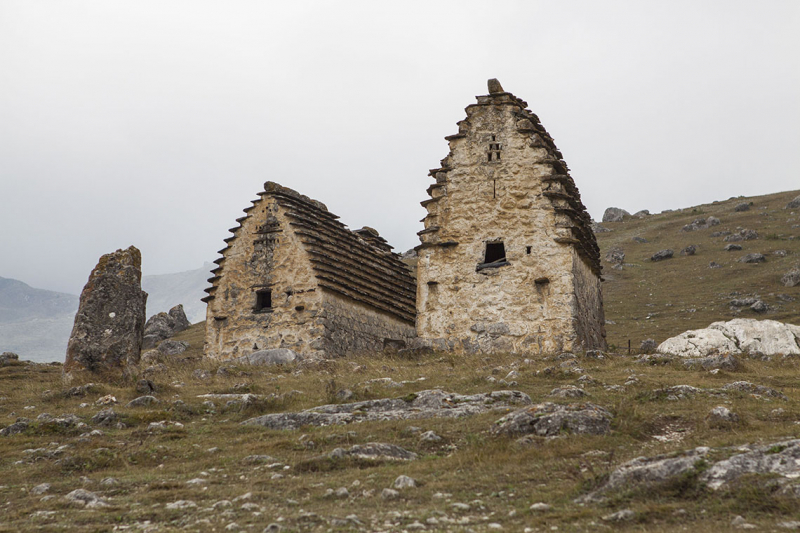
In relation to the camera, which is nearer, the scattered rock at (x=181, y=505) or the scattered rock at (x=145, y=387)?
the scattered rock at (x=181, y=505)

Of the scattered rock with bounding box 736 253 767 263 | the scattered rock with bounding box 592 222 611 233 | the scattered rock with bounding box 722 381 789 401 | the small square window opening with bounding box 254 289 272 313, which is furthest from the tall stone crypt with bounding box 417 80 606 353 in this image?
the scattered rock with bounding box 592 222 611 233

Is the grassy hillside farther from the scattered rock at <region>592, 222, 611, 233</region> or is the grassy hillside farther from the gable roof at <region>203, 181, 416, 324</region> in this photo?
the gable roof at <region>203, 181, 416, 324</region>

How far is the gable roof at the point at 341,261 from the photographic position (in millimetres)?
28297

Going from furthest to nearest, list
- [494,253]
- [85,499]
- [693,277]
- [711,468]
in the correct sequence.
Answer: [693,277]
[494,253]
[85,499]
[711,468]

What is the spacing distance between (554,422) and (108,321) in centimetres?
1273

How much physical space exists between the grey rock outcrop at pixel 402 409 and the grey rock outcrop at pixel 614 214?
3300 inches

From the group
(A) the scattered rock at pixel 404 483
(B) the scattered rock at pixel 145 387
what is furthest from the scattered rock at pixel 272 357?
(A) the scattered rock at pixel 404 483

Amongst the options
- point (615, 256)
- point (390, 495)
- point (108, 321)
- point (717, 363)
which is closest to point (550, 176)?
point (717, 363)

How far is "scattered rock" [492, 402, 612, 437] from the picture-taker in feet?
37.1

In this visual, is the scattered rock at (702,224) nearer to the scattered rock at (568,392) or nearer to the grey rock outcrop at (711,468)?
the scattered rock at (568,392)

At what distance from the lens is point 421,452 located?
11.3m

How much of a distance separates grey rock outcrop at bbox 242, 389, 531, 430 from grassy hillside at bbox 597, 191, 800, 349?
21142 mm

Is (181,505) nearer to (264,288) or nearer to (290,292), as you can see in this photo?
(290,292)

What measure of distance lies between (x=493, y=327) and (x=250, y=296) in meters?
9.28
